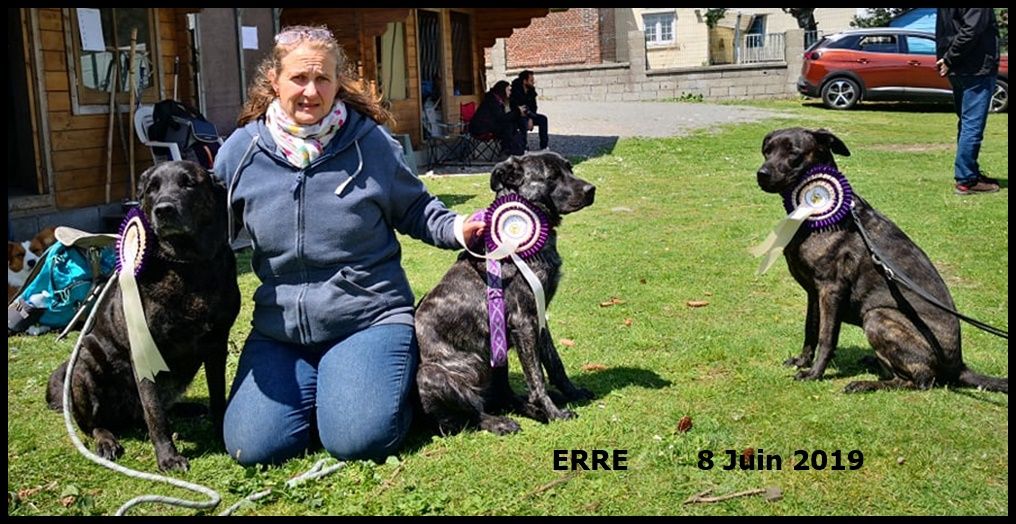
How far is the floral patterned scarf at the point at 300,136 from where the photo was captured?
12.7ft

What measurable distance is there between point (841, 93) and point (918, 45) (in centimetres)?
211

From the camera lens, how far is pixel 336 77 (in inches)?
156

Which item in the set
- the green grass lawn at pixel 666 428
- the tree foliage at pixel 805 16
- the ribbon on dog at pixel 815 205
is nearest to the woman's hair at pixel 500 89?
the green grass lawn at pixel 666 428

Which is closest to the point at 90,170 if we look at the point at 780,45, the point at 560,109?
the point at 560,109

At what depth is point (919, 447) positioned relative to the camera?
3713 mm

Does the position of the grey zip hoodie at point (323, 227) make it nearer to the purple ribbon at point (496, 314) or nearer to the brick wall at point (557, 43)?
the purple ribbon at point (496, 314)

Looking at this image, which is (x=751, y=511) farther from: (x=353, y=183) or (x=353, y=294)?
(x=353, y=183)

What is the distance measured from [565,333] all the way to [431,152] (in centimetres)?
1083

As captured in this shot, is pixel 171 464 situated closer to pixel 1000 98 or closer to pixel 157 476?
pixel 157 476

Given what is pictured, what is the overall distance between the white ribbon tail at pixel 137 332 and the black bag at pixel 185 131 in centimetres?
542

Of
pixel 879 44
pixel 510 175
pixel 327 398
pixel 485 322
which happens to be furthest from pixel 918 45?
pixel 327 398

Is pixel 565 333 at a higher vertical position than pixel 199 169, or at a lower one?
lower

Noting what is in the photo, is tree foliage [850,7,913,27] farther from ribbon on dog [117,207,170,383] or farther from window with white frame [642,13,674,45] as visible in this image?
ribbon on dog [117,207,170,383]

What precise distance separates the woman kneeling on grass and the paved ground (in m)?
10.5
